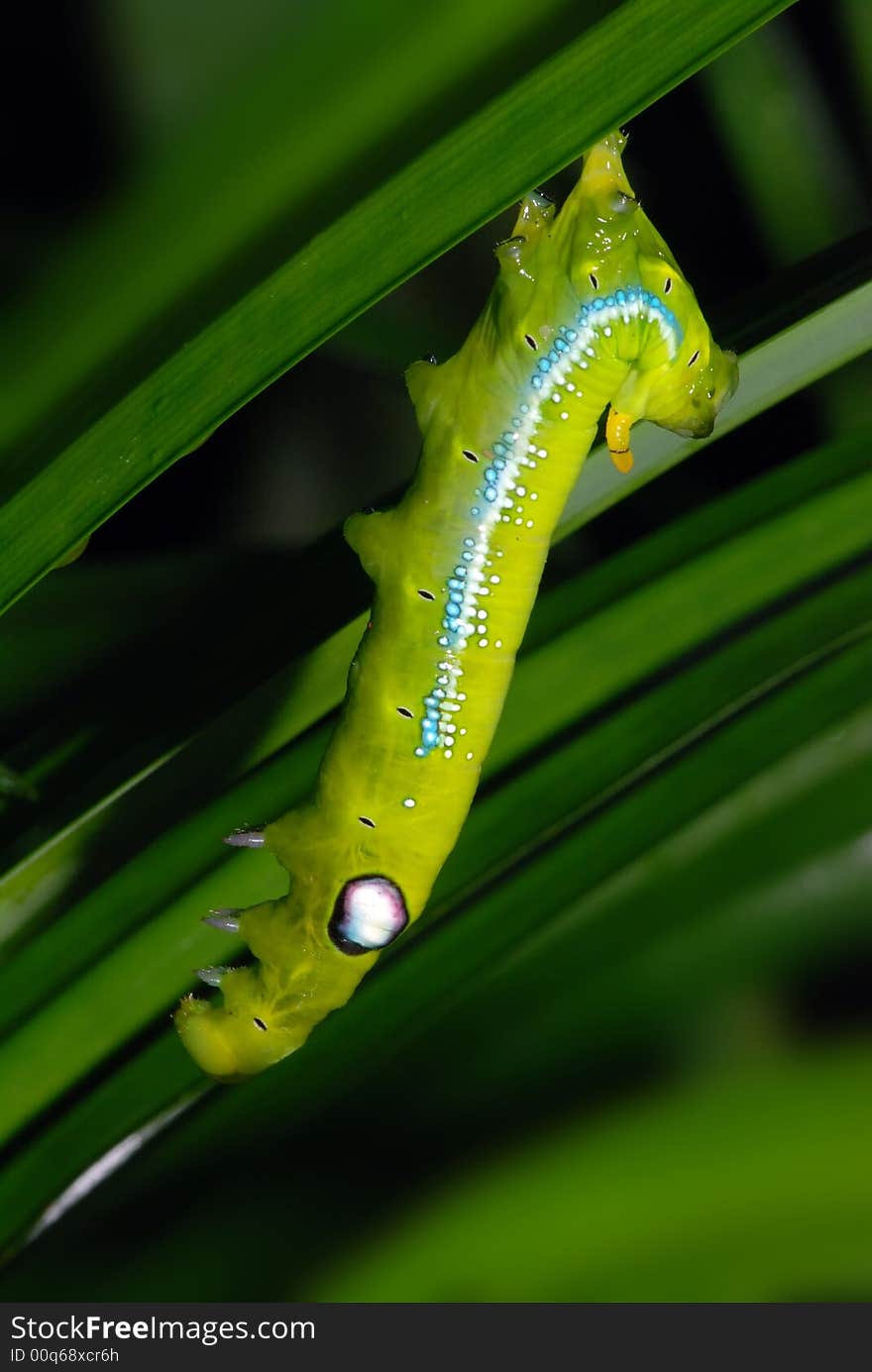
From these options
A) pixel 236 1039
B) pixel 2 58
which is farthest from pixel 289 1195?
pixel 2 58

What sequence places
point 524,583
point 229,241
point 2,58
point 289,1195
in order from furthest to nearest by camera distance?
point 289,1195 < point 2,58 < point 524,583 < point 229,241

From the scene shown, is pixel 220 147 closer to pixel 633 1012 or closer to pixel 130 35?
pixel 130 35

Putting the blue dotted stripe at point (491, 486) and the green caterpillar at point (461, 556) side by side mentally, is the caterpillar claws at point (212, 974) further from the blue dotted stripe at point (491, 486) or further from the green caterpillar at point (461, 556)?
the blue dotted stripe at point (491, 486)

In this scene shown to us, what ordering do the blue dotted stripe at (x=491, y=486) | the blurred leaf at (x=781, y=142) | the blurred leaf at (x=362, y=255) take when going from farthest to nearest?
the blurred leaf at (x=781, y=142) → the blue dotted stripe at (x=491, y=486) → the blurred leaf at (x=362, y=255)

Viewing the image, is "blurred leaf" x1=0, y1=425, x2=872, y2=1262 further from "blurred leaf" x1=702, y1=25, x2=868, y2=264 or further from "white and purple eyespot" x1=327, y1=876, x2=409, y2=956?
"blurred leaf" x1=702, y1=25, x2=868, y2=264

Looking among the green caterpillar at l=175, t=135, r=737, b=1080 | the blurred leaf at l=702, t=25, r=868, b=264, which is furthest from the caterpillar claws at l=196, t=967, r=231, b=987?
the blurred leaf at l=702, t=25, r=868, b=264

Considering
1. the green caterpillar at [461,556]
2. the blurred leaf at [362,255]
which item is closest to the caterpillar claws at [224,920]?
the green caterpillar at [461,556]

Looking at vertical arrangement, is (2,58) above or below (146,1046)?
above
